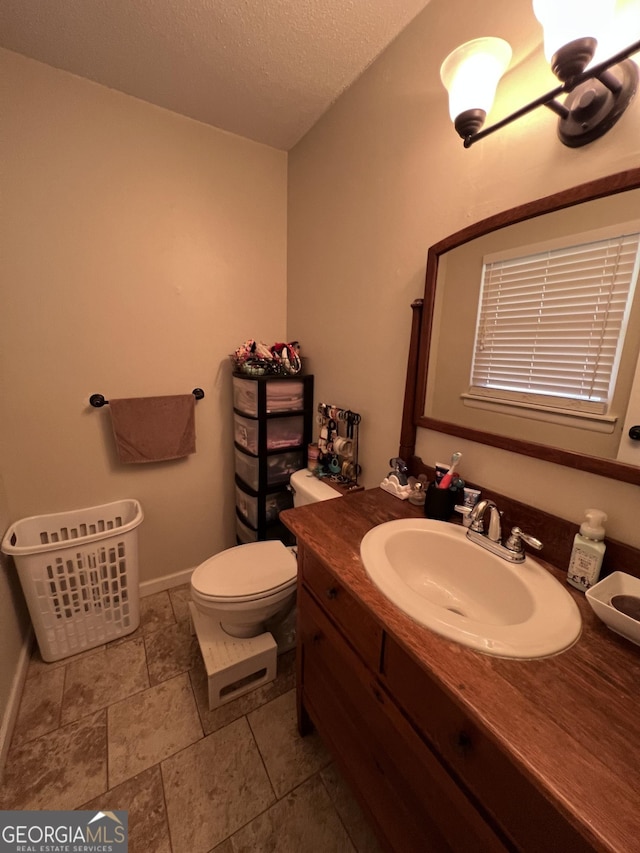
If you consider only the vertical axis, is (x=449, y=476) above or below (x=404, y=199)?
below

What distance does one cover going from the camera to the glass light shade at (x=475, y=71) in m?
0.75

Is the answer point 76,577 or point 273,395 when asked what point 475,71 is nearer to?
point 273,395

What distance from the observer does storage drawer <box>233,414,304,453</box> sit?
5.57 ft

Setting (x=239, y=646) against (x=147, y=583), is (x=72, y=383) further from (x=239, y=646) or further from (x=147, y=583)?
(x=239, y=646)

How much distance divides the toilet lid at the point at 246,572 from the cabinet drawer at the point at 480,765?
2.32 feet

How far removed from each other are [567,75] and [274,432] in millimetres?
1488

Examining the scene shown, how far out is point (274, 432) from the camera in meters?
1.73

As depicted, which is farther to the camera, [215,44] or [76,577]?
[76,577]

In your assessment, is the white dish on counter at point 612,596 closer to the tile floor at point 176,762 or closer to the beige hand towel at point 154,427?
the tile floor at point 176,762

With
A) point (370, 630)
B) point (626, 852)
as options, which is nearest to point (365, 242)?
point (370, 630)

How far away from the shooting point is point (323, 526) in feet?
3.17

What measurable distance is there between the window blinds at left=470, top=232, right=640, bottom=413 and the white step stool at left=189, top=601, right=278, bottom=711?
132 centimetres

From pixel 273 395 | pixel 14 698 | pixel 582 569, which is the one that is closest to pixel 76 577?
pixel 14 698

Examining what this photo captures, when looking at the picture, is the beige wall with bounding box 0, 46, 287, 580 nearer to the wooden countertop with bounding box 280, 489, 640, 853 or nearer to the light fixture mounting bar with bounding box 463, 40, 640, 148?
the light fixture mounting bar with bounding box 463, 40, 640, 148
